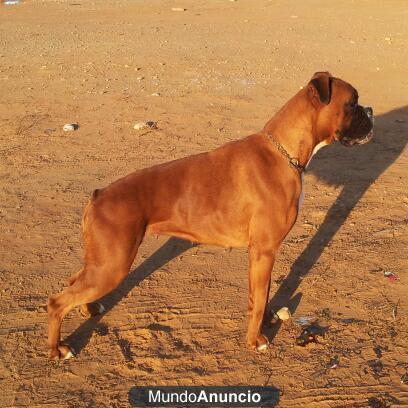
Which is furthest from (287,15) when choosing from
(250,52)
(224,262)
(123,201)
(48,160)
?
(123,201)

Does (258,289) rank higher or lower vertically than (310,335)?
higher

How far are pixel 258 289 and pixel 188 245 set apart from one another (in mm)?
1933

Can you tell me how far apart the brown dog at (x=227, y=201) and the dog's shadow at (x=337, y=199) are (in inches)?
28.8

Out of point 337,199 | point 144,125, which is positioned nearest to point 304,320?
point 337,199

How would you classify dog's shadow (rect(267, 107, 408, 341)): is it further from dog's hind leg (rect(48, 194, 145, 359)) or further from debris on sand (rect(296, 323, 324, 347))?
dog's hind leg (rect(48, 194, 145, 359))

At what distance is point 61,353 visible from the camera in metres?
4.63

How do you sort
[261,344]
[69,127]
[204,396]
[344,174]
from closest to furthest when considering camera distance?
[204,396] < [261,344] < [344,174] < [69,127]

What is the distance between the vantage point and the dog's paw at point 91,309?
5.12m

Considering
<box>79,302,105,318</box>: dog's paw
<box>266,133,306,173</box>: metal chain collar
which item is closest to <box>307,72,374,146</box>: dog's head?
<box>266,133,306,173</box>: metal chain collar

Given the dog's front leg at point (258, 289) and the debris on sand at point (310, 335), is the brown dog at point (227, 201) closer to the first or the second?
Answer: the dog's front leg at point (258, 289)

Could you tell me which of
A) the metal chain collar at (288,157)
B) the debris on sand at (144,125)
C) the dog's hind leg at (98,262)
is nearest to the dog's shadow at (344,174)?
the metal chain collar at (288,157)

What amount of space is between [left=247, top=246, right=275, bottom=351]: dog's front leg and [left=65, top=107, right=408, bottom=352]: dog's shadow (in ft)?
0.92

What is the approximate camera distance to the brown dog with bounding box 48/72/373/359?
14.3 feet

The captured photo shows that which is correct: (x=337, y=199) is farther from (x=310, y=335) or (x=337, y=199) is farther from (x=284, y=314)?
(x=310, y=335)
